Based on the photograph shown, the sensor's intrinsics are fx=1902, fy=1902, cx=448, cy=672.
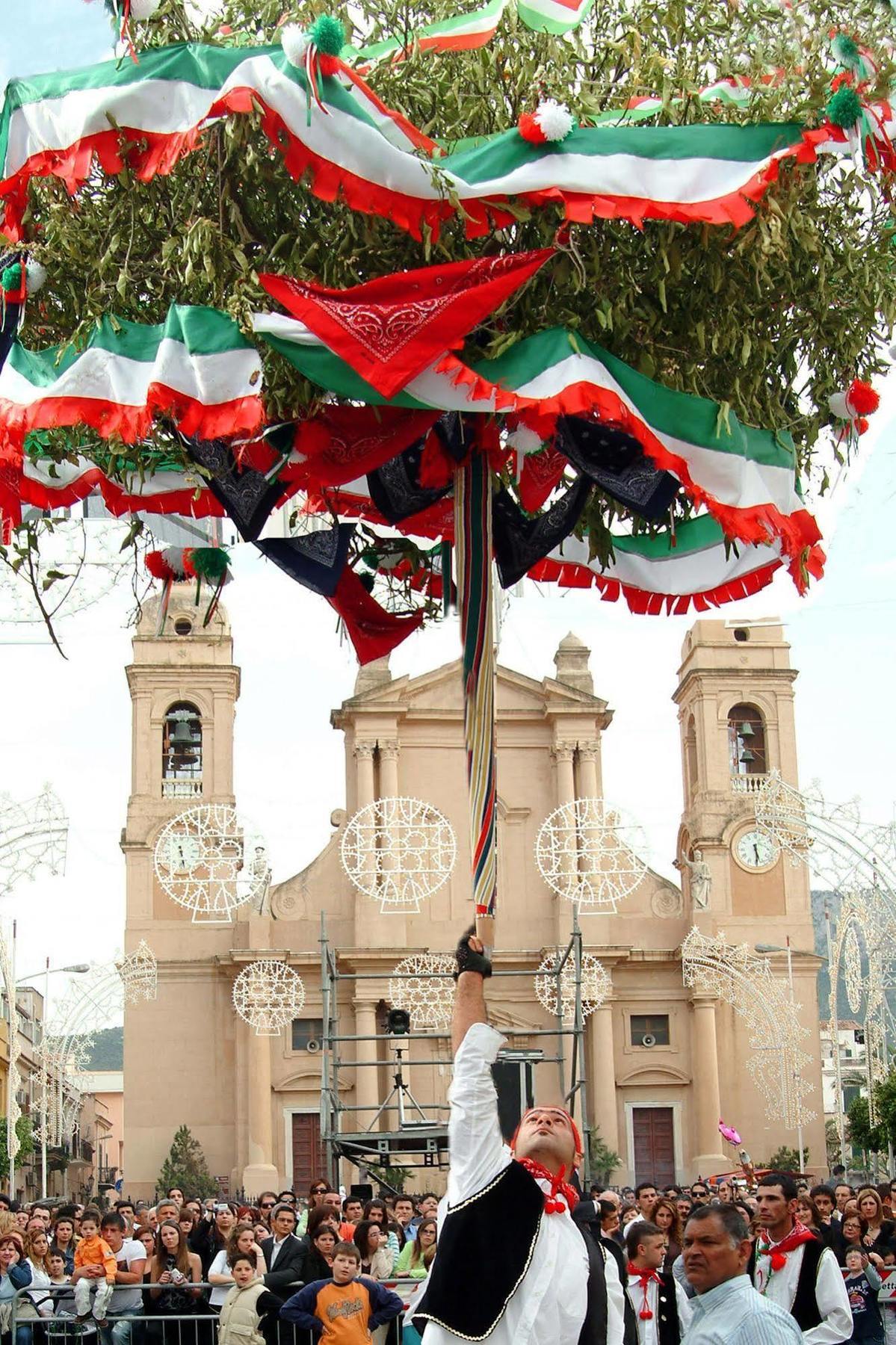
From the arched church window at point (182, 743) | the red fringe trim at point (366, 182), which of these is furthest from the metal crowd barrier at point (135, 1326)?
the arched church window at point (182, 743)

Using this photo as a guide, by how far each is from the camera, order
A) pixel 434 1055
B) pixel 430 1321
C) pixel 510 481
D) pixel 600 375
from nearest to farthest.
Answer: pixel 430 1321 → pixel 600 375 → pixel 510 481 → pixel 434 1055

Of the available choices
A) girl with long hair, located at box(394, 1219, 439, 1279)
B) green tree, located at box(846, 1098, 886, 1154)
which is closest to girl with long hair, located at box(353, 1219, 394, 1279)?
girl with long hair, located at box(394, 1219, 439, 1279)

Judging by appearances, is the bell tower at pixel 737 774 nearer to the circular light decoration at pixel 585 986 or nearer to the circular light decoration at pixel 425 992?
the circular light decoration at pixel 585 986

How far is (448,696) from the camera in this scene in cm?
4094

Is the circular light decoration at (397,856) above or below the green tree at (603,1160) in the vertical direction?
above

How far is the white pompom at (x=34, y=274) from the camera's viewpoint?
6.59 m

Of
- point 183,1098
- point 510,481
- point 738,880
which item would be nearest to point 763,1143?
point 738,880

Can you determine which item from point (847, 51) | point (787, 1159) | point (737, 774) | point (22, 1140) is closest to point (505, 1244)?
point (847, 51)

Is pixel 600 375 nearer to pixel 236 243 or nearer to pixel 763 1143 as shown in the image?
pixel 236 243

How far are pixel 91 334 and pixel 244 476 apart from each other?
2.90 feet

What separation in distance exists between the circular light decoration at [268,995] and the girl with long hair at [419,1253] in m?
22.4

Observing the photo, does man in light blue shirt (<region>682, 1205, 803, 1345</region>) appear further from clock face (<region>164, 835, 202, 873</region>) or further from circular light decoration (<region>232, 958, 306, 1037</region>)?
clock face (<region>164, 835, 202, 873</region>)

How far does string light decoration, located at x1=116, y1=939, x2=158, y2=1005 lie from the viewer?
36.1 metres

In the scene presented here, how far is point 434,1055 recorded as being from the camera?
36438 mm
